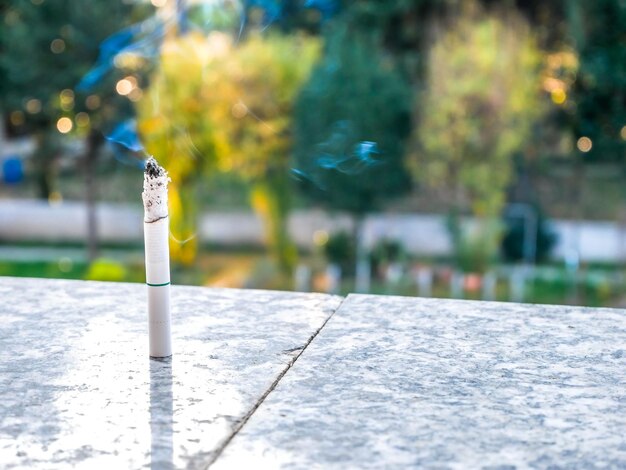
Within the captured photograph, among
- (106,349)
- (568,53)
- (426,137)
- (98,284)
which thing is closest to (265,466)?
(106,349)

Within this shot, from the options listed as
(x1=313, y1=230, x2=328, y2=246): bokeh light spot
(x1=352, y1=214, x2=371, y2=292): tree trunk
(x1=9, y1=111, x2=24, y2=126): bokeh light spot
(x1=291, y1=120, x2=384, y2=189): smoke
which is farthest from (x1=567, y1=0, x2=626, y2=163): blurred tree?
(x1=9, y1=111, x2=24, y2=126): bokeh light spot

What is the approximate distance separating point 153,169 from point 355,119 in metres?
15.2

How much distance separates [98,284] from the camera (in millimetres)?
2459

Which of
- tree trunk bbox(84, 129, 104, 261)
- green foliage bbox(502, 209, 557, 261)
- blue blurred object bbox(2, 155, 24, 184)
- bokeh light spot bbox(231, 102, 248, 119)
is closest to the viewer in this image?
bokeh light spot bbox(231, 102, 248, 119)

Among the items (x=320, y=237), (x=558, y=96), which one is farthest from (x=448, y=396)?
(x=558, y=96)

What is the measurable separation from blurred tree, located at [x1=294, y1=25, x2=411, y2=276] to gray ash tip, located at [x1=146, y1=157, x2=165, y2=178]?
1487 cm

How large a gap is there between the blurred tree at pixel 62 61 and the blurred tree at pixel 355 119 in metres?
4.12

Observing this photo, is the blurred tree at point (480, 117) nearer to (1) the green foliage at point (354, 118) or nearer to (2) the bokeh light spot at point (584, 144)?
(1) the green foliage at point (354, 118)

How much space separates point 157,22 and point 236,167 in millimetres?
4696

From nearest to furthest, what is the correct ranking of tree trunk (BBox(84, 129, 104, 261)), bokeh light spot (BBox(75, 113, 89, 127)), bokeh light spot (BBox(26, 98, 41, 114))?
tree trunk (BBox(84, 129, 104, 261)) < bokeh light spot (BBox(75, 113, 89, 127)) < bokeh light spot (BBox(26, 98, 41, 114))

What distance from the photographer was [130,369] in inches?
65.9

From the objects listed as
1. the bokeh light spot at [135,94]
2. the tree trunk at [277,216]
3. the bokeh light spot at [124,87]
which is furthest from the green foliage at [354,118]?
the bokeh light spot at [124,87]

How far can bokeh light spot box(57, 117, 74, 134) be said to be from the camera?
60.6 ft

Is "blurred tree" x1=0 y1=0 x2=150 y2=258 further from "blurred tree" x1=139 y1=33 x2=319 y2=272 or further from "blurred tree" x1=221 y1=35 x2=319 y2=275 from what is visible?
"blurred tree" x1=221 y1=35 x2=319 y2=275
